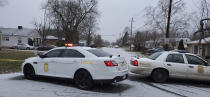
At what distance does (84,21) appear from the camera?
40.8 metres

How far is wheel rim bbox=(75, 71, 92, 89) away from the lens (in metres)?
5.85

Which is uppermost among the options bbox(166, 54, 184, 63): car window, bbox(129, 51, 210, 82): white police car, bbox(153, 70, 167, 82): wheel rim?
bbox(166, 54, 184, 63): car window

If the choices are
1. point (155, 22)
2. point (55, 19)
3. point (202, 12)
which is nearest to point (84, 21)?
point (55, 19)

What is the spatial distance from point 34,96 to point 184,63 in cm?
595

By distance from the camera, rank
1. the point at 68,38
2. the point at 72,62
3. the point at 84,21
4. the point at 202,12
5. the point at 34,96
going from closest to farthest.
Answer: the point at 34,96
the point at 72,62
the point at 202,12
the point at 68,38
the point at 84,21

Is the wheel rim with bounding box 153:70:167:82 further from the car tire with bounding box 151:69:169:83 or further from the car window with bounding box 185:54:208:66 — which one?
the car window with bounding box 185:54:208:66

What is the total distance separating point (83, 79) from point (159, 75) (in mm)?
3435

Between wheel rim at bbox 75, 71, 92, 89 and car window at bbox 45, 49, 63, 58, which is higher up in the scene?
car window at bbox 45, 49, 63, 58

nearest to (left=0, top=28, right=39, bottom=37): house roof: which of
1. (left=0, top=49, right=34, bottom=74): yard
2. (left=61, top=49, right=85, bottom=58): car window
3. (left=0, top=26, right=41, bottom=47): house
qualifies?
(left=0, top=26, right=41, bottom=47): house

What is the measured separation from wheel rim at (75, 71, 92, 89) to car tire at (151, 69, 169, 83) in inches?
123

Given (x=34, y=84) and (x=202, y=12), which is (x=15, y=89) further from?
(x=202, y=12)

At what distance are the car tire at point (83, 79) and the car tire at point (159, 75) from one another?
3.09 metres

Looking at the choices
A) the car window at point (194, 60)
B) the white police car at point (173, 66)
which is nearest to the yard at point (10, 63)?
the white police car at point (173, 66)

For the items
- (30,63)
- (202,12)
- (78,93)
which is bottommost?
(78,93)
